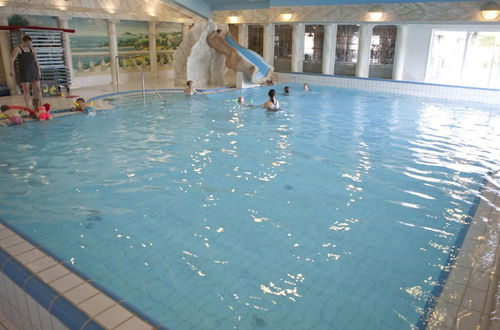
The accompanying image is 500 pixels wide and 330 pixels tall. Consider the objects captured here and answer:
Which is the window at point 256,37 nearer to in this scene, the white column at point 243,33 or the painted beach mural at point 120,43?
the white column at point 243,33

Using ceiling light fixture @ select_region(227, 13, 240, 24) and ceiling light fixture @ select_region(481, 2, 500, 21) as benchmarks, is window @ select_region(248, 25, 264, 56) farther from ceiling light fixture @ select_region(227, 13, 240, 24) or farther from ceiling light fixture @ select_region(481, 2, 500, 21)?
ceiling light fixture @ select_region(481, 2, 500, 21)

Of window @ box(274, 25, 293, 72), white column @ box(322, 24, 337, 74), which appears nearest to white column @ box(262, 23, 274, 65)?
window @ box(274, 25, 293, 72)

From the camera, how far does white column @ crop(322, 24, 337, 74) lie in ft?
50.9

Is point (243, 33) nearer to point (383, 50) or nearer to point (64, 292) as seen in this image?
point (383, 50)

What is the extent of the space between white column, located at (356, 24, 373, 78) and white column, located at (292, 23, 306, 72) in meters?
2.72

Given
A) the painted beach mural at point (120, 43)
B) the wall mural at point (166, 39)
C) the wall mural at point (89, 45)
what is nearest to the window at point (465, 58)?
the wall mural at point (166, 39)

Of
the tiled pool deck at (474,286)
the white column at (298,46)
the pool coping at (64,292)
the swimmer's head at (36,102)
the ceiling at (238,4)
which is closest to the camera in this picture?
the pool coping at (64,292)

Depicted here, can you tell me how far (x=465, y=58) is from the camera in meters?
13.4

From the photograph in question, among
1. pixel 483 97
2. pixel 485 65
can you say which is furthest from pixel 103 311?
pixel 485 65

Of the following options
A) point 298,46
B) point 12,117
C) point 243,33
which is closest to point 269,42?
point 298,46

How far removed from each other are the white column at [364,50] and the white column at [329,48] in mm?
1226

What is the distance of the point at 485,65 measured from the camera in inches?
567

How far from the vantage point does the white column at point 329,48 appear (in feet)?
50.9

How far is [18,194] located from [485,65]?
1560cm
